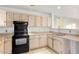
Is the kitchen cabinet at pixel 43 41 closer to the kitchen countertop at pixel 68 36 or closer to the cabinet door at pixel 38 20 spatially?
the kitchen countertop at pixel 68 36

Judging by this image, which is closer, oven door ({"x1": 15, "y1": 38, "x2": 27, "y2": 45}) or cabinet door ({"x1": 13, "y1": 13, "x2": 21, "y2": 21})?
cabinet door ({"x1": 13, "y1": 13, "x2": 21, "y2": 21})

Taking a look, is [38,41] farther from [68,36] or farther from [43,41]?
[68,36]

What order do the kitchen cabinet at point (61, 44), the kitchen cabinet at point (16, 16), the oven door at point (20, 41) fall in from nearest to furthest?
the kitchen cabinet at point (16, 16), the kitchen cabinet at point (61, 44), the oven door at point (20, 41)

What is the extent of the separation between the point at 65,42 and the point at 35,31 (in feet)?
1.45

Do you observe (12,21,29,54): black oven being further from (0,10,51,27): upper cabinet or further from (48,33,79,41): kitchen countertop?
(48,33,79,41): kitchen countertop

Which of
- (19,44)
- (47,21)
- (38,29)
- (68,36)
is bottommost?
A: (19,44)

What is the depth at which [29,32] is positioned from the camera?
1.37m

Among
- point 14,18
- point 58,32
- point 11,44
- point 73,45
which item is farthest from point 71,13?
point 11,44

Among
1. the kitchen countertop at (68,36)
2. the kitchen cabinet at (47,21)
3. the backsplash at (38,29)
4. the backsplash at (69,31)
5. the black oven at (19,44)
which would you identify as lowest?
the black oven at (19,44)

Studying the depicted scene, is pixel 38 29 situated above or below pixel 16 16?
below

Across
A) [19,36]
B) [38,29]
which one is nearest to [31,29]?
[38,29]

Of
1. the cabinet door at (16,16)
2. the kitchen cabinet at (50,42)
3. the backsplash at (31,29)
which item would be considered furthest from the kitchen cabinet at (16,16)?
the kitchen cabinet at (50,42)

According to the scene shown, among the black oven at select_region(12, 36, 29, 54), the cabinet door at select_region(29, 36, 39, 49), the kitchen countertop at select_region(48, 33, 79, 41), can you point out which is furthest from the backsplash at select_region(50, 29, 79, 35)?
the black oven at select_region(12, 36, 29, 54)

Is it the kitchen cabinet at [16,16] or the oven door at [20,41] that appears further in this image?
the oven door at [20,41]
